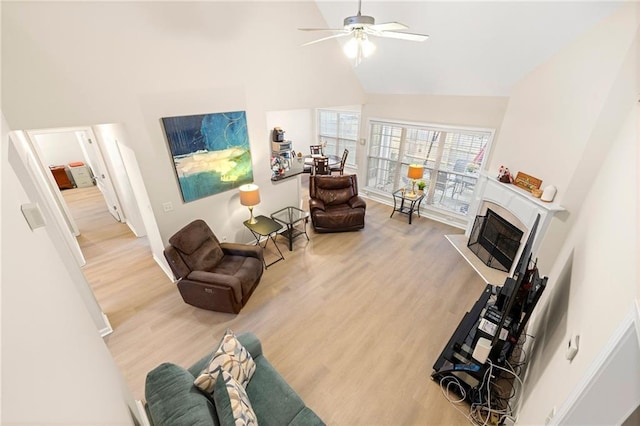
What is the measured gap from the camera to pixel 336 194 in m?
5.79

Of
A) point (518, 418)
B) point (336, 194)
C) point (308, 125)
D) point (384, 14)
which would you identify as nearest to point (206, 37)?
point (384, 14)

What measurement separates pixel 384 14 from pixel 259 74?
2002 mm

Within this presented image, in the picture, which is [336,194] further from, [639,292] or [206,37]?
[639,292]

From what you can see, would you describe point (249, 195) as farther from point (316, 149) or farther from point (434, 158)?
point (316, 149)

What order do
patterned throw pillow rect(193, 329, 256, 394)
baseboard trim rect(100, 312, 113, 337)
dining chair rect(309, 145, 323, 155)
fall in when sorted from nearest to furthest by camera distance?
patterned throw pillow rect(193, 329, 256, 394) < baseboard trim rect(100, 312, 113, 337) < dining chair rect(309, 145, 323, 155)

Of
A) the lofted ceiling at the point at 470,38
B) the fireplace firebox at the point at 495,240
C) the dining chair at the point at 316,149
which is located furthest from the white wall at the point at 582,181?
the dining chair at the point at 316,149

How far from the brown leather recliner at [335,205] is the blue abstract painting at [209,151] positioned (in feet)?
5.55

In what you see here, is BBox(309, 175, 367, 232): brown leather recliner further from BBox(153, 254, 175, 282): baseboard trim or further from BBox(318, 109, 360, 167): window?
BBox(318, 109, 360, 167): window

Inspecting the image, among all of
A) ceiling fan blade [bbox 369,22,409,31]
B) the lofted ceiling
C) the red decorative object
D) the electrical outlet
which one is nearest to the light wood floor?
the electrical outlet

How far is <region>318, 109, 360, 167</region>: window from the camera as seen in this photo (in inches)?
333

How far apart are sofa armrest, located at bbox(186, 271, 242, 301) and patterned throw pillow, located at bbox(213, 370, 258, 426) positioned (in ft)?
5.10

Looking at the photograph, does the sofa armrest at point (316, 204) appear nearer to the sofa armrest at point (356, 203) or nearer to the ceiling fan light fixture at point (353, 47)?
the sofa armrest at point (356, 203)

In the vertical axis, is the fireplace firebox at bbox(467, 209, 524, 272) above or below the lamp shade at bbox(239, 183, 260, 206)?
below

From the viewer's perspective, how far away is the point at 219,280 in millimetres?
3324
